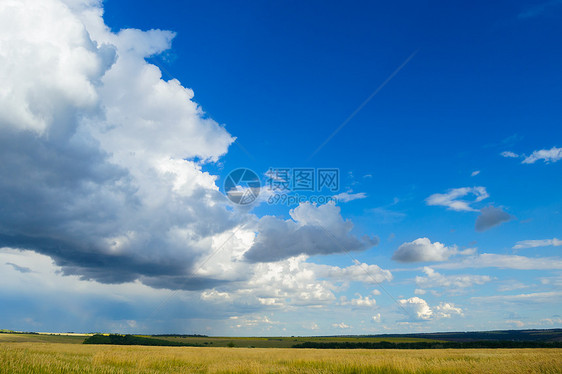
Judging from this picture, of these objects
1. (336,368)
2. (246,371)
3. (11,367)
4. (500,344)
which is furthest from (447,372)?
(500,344)

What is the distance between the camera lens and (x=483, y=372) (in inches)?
833

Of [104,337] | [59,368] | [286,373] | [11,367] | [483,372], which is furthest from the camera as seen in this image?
[104,337]

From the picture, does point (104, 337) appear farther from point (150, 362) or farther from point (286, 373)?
point (286, 373)

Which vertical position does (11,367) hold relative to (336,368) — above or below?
above

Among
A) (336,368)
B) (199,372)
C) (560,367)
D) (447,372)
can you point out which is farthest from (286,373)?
(560,367)

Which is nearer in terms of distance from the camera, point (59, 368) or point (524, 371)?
point (59, 368)

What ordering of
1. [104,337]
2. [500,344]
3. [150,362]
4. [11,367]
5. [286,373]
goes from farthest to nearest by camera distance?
[104,337]
[500,344]
[150,362]
[286,373]
[11,367]

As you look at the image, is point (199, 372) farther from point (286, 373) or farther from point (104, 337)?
point (104, 337)

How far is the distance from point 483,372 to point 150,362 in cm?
2368

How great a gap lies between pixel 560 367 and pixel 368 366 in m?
12.3

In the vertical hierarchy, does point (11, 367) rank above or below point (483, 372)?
above

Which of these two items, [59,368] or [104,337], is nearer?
[59,368]

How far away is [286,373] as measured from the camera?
2259 centimetres

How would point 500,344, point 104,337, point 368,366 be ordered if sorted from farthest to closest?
point 104,337
point 500,344
point 368,366
